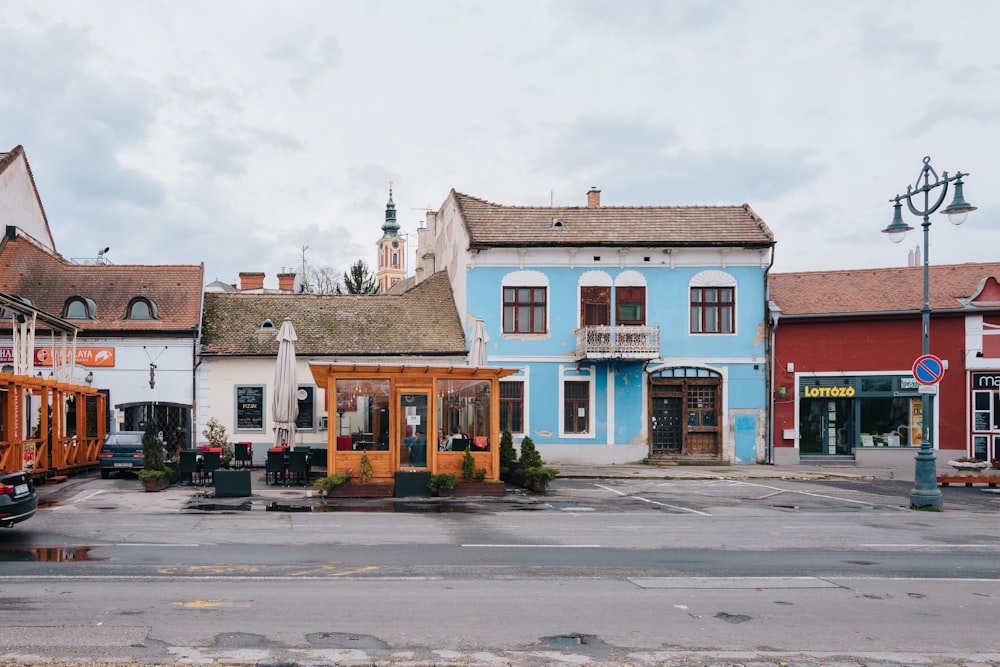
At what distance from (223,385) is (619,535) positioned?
730 inches

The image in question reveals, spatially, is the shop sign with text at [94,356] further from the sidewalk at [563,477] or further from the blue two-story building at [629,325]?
the blue two-story building at [629,325]

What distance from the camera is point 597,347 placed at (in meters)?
29.1

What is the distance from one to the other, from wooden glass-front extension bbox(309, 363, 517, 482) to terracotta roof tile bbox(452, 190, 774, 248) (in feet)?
35.7

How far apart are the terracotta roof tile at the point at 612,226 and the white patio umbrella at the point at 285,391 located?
897 centimetres

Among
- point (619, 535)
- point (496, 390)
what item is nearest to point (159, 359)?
point (496, 390)

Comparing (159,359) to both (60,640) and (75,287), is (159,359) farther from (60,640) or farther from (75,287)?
(60,640)

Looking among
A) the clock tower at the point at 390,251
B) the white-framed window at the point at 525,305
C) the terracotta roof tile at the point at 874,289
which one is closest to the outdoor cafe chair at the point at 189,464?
the white-framed window at the point at 525,305

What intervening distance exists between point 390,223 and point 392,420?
111 meters

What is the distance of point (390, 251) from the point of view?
5030 inches

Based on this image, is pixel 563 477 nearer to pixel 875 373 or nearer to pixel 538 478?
pixel 538 478

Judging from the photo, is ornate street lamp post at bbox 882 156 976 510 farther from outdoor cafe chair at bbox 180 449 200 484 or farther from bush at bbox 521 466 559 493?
outdoor cafe chair at bbox 180 449 200 484

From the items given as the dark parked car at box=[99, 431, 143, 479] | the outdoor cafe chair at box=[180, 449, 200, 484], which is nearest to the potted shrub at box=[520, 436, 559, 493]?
the outdoor cafe chair at box=[180, 449, 200, 484]

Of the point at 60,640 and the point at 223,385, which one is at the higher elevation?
the point at 223,385

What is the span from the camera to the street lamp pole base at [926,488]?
742 inches
